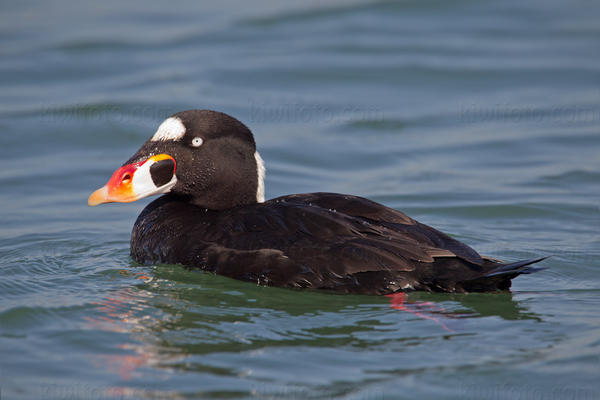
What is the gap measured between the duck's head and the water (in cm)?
67

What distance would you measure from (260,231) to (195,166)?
923 millimetres

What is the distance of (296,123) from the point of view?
1151 cm

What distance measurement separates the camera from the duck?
18.9ft

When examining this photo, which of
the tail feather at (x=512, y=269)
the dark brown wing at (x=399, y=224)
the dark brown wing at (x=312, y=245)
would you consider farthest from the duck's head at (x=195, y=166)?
the tail feather at (x=512, y=269)

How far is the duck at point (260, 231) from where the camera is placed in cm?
575

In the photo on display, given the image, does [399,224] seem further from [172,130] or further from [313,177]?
[313,177]

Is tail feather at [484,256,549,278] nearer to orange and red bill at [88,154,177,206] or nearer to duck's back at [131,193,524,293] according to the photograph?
duck's back at [131,193,524,293]

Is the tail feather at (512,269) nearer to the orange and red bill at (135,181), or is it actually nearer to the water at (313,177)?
the water at (313,177)

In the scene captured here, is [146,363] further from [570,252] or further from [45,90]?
[45,90]

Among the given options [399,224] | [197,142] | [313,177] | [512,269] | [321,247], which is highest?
[197,142]

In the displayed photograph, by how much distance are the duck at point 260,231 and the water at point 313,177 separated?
14 cm

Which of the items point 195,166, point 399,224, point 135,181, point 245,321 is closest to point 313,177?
point 195,166

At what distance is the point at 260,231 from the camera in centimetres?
607

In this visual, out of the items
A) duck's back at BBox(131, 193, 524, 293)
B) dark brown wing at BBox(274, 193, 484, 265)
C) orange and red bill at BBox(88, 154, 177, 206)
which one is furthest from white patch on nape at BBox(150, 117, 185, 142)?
dark brown wing at BBox(274, 193, 484, 265)
